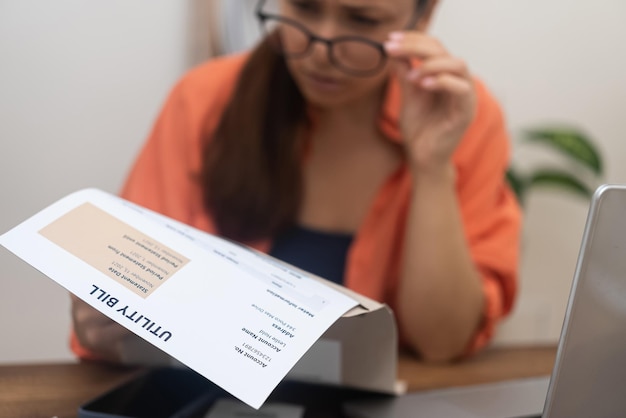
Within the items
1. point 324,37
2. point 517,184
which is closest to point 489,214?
point 324,37

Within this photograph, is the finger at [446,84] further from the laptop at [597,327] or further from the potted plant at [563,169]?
the potted plant at [563,169]

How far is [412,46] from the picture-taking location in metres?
0.72

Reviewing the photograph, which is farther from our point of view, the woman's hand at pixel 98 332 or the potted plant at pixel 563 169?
the potted plant at pixel 563 169

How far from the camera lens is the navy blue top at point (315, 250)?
879 mm

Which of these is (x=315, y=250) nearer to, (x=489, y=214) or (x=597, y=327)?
(x=489, y=214)

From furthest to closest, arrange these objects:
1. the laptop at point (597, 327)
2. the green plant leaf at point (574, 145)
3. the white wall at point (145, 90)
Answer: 1. the green plant leaf at point (574, 145)
2. the white wall at point (145, 90)
3. the laptop at point (597, 327)

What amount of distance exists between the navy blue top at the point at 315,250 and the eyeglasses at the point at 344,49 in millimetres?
252

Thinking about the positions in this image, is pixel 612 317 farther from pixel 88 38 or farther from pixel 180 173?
pixel 88 38

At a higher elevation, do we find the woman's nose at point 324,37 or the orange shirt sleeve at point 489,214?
the woman's nose at point 324,37

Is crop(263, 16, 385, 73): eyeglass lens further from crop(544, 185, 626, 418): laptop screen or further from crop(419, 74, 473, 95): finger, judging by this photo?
crop(544, 185, 626, 418): laptop screen

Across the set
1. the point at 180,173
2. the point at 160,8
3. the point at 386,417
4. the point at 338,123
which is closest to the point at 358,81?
the point at 338,123

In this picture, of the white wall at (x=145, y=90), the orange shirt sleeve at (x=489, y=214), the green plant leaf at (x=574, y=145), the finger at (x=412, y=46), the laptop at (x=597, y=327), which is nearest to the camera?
the laptop at (x=597, y=327)

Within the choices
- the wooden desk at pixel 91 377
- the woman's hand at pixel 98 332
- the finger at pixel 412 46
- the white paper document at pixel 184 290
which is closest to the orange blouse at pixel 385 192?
the wooden desk at pixel 91 377

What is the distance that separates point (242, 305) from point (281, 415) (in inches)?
5.5
